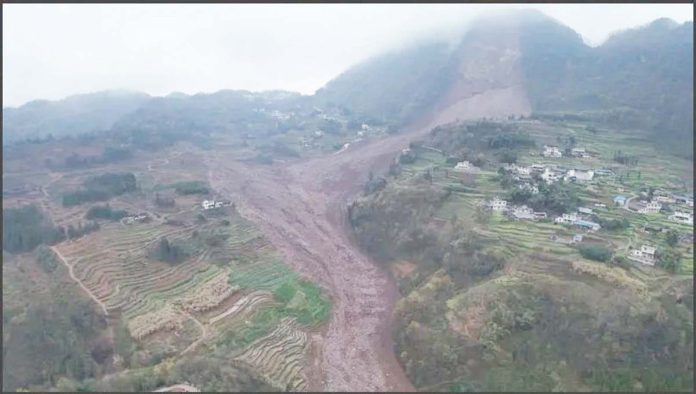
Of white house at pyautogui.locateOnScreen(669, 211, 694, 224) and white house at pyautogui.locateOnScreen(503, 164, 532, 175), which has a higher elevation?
white house at pyautogui.locateOnScreen(503, 164, 532, 175)

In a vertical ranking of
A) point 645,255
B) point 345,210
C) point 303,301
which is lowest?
point 303,301

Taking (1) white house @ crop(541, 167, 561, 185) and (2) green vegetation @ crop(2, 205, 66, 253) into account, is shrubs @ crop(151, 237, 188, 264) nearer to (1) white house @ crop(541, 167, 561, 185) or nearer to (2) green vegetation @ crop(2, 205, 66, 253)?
(2) green vegetation @ crop(2, 205, 66, 253)

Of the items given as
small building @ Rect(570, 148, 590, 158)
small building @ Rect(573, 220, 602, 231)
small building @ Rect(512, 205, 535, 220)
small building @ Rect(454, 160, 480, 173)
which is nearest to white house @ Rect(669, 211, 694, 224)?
small building @ Rect(573, 220, 602, 231)

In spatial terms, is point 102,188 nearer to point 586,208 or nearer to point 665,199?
point 586,208

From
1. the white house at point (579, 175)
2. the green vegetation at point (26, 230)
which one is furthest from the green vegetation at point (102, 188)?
the white house at point (579, 175)

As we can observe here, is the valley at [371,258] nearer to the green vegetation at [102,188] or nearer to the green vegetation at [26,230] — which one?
the green vegetation at [26,230]

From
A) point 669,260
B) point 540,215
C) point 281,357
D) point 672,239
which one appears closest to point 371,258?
point 540,215
